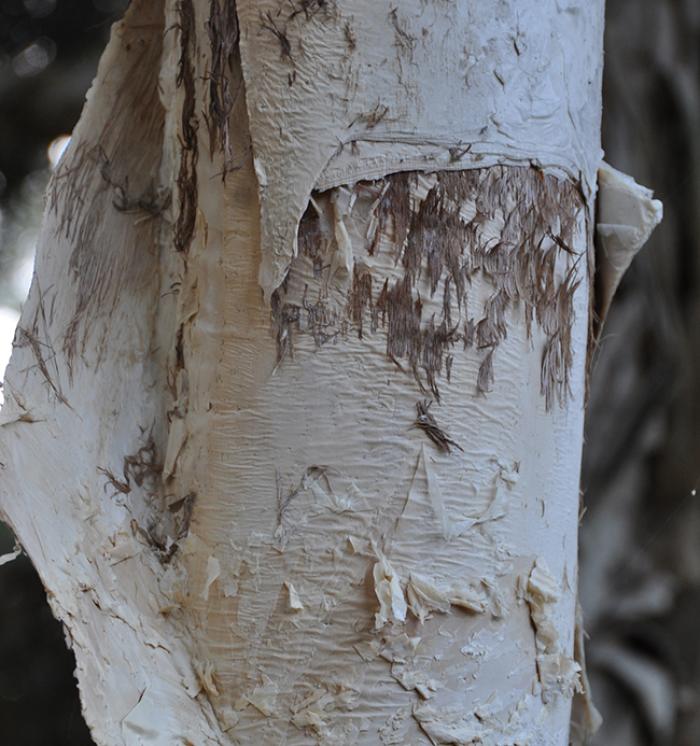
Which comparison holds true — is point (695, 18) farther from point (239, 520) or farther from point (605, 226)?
point (239, 520)

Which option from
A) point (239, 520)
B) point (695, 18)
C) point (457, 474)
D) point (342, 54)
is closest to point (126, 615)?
point (239, 520)

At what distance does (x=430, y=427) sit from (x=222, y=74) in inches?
8.3

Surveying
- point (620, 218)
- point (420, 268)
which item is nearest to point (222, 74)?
point (420, 268)

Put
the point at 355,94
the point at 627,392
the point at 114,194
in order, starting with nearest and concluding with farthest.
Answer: the point at 355,94, the point at 114,194, the point at 627,392

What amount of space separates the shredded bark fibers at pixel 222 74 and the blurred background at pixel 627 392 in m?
0.91

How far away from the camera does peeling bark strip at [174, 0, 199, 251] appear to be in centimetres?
46

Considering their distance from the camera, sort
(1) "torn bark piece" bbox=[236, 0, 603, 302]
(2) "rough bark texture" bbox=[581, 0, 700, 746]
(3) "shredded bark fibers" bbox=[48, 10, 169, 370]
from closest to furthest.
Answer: (1) "torn bark piece" bbox=[236, 0, 603, 302], (3) "shredded bark fibers" bbox=[48, 10, 169, 370], (2) "rough bark texture" bbox=[581, 0, 700, 746]

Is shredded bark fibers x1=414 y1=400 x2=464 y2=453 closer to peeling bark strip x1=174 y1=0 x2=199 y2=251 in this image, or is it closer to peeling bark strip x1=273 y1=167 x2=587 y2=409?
peeling bark strip x1=273 y1=167 x2=587 y2=409

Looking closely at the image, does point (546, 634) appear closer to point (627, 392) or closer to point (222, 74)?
point (222, 74)

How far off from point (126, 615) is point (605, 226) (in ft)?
1.19

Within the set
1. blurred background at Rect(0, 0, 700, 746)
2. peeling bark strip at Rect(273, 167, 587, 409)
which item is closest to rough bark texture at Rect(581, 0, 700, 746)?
blurred background at Rect(0, 0, 700, 746)

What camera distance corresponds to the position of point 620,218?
52 cm

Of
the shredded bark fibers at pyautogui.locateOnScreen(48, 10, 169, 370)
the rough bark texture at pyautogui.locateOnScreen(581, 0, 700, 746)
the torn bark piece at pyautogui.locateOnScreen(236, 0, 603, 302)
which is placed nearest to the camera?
the torn bark piece at pyautogui.locateOnScreen(236, 0, 603, 302)

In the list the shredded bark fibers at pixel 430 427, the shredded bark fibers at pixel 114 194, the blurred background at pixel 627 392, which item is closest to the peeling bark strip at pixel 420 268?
the shredded bark fibers at pixel 430 427
